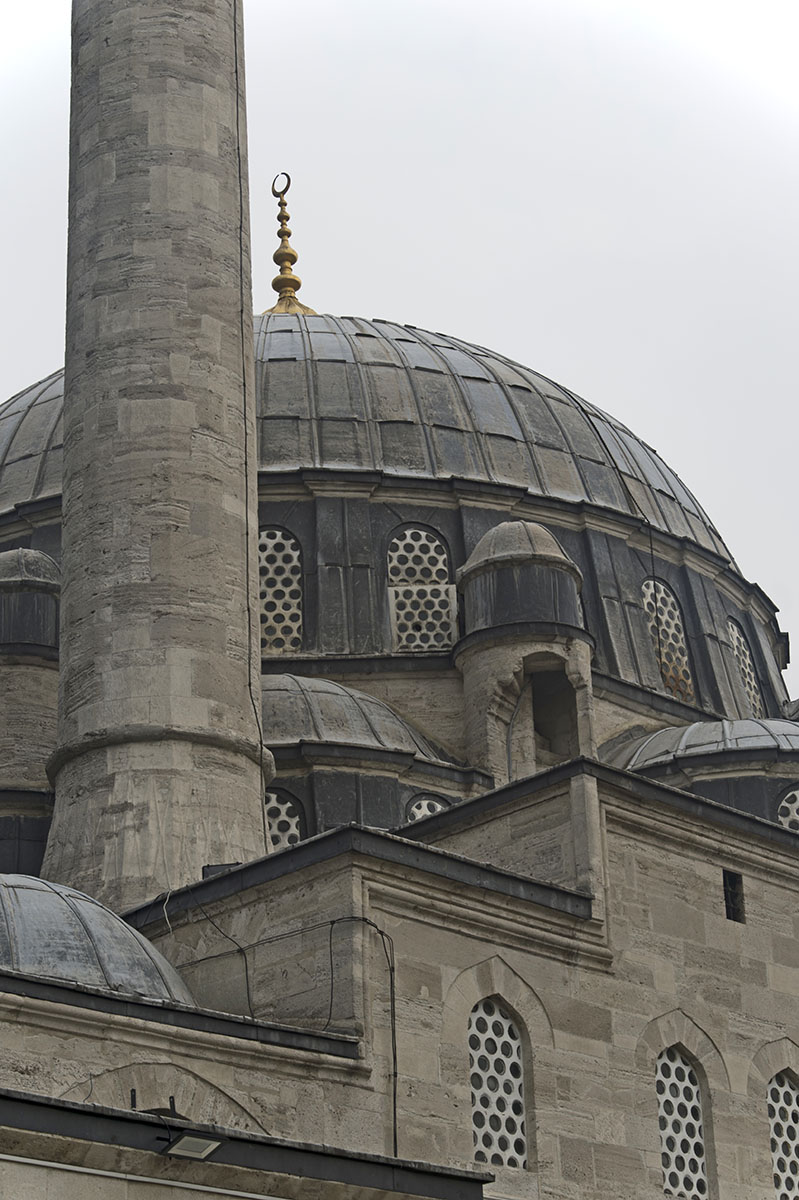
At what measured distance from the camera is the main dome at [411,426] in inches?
979

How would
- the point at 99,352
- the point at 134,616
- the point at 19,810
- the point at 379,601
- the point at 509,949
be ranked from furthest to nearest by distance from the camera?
1. the point at 379,601
2. the point at 19,810
3. the point at 99,352
4. the point at 134,616
5. the point at 509,949

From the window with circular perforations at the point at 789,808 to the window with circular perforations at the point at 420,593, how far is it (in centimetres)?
405

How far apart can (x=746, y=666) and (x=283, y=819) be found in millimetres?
8883

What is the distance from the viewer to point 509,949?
14.5 m

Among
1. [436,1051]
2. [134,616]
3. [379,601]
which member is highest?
[379,601]

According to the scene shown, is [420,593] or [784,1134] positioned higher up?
[420,593]

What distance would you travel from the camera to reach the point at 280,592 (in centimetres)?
2352

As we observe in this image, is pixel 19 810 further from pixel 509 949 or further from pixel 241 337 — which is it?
pixel 509 949

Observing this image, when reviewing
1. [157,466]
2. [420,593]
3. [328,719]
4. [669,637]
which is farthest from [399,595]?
[157,466]

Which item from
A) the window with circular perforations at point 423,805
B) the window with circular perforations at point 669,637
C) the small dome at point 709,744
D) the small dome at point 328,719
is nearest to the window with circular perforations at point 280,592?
the small dome at point 328,719

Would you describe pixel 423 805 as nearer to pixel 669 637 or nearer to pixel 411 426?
pixel 669 637

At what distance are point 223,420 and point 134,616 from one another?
1959 mm

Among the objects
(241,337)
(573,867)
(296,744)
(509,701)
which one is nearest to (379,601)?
(509,701)

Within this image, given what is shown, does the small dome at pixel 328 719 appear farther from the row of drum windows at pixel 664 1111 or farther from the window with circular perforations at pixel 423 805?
the row of drum windows at pixel 664 1111
